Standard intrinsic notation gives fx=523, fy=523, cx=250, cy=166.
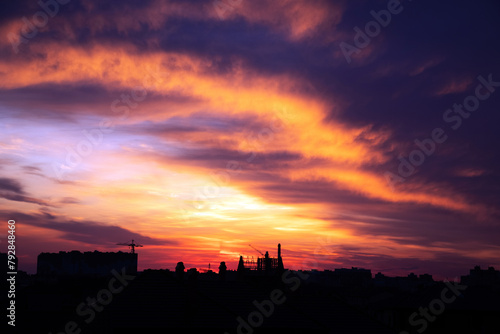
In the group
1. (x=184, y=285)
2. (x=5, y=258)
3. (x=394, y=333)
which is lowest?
(x=394, y=333)

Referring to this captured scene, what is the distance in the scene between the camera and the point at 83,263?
134 m

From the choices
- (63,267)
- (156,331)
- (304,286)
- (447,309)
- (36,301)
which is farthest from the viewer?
(63,267)

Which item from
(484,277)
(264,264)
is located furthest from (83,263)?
(484,277)

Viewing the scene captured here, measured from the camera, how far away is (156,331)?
30688 mm

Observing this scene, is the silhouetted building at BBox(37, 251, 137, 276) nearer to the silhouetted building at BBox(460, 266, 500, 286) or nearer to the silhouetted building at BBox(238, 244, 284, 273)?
the silhouetted building at BBox(238, 244, 284, 273)

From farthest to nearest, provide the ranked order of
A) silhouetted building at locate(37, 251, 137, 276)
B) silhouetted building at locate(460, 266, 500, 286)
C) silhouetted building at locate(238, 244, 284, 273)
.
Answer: silhouetted building at locate(460, 266, 500, 286) → silhouetted building at locate(37, 251, 137, 276) → silhouetted building at locate(238, 244, 284, 273)

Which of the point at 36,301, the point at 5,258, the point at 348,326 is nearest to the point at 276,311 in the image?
the point at 348,326

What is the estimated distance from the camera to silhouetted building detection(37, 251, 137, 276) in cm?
13238

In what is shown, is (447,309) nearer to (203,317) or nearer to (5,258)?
(203,317)

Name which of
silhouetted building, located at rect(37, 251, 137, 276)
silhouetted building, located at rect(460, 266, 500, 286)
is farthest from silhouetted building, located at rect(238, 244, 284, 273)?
silhouetted building, located at rect(460, 266, 500, 286)

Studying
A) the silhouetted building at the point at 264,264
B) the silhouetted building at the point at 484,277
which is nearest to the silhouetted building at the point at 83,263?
the silhouetted building at the point at 264,264

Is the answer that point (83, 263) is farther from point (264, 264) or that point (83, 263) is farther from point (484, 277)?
point (484, 277)

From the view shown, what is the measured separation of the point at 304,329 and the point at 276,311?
220 centimetres

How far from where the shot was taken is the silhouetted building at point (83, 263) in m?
132
